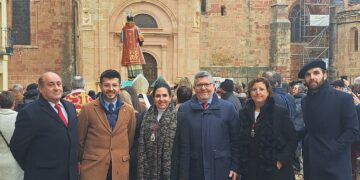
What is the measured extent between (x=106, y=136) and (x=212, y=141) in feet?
3.99

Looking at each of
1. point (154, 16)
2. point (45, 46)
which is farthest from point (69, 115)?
point (45, 46)

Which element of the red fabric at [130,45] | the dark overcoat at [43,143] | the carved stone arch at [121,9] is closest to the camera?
the dark overcoat at [43,143]

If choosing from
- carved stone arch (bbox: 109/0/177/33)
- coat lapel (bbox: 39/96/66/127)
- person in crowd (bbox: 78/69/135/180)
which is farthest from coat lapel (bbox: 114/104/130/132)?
carved stone arch (bbox: 109/0/177/33)

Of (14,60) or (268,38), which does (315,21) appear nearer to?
(268,38)

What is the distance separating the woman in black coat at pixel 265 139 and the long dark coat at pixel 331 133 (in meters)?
0.31

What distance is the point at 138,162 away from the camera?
18.4 feet

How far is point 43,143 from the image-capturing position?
5.13 m

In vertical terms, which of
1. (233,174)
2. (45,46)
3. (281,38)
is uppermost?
(281,38)

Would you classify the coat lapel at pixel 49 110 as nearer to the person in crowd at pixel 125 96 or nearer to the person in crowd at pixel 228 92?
the person in crowd at pixel 125 96

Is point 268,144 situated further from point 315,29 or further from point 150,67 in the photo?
point 315,29

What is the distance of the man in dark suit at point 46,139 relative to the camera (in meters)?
5.13

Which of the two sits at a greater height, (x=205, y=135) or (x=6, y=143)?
(x=205, y=135)

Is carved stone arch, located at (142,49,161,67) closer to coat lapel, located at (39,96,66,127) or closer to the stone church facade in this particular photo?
the stone church facade

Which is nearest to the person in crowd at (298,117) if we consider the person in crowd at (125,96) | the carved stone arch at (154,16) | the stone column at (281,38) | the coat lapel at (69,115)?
the person in crowd at (125,96)
